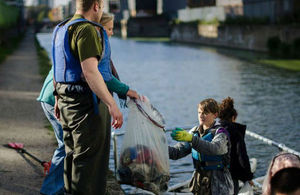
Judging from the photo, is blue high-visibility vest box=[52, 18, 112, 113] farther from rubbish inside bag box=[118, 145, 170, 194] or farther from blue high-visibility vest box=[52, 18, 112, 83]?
rubbish inside bag box=[118, 145, 170, 194]

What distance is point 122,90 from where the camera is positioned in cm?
427

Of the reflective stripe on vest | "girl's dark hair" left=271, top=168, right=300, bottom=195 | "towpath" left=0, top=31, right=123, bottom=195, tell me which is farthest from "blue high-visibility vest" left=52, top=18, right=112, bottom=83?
"girl's dark hair" left=271, top=168, right=300, bottom=195

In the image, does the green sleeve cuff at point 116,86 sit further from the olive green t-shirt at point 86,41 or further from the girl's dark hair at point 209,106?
the girl's dark hair at point 209,106

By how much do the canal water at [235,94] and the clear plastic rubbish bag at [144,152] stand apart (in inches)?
129

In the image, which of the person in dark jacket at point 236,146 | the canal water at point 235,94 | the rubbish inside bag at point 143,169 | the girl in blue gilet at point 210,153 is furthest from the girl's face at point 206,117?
the canal water at point 235,94

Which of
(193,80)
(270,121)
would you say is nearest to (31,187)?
(270,121)

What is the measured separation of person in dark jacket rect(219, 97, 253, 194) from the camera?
466 centimetres

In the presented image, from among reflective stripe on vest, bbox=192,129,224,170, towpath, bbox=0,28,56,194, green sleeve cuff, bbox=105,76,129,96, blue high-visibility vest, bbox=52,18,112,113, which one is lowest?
towpath, bbox=0,28,56,194

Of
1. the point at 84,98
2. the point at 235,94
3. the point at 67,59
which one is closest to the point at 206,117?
the point at 84,98

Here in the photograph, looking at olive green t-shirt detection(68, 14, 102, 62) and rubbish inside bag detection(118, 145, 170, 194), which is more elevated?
olive green t-shirt detection(68, 14, 102, 62)

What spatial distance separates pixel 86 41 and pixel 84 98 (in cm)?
40

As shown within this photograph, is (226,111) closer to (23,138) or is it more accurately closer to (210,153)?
(210,153)

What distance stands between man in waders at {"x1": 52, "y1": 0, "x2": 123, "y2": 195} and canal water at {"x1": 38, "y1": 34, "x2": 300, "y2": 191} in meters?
3.55

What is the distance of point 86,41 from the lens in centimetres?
378
